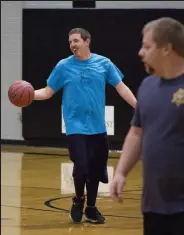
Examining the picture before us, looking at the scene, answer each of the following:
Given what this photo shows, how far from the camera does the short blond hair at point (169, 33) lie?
4227mm

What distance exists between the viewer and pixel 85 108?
8250 mm

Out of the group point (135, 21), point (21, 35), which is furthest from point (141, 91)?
point (21, 35)

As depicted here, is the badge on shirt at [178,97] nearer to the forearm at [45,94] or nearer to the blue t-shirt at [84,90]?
the blue t-shirt at [84,90]

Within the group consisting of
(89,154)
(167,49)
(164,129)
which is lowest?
(89,154)

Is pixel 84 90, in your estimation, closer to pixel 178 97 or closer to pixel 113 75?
pixel 113 75

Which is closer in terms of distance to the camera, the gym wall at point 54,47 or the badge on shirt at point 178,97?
the badge on shirt at point 178,97

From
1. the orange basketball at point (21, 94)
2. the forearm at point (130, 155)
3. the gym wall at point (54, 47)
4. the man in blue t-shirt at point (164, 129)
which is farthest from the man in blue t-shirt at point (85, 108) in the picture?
the gym wall at point (54, 47)

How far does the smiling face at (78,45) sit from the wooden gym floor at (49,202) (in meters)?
1.83

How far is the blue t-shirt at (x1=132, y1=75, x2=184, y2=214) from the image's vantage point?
4211 millimetres

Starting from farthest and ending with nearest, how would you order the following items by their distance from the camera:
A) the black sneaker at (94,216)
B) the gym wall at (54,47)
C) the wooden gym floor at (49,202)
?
the gym wall at (54,47) < the black sneaker at (94,216) < the wooden gym floor at (49,202)

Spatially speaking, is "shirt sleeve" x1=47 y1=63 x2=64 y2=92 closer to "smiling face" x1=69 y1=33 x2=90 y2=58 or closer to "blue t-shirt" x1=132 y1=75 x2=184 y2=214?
"smiling face" x1=69 y1=33 x2=90 y2=58

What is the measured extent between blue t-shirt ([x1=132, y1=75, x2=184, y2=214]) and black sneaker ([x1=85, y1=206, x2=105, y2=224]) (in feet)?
13.6

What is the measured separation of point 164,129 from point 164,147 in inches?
3.9

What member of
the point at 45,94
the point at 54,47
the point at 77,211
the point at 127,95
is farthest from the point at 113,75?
the point at 54,47
